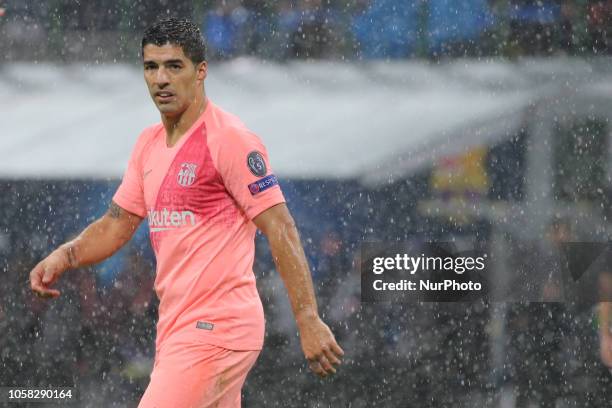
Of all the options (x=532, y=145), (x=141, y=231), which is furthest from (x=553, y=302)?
(x=141, y=231)

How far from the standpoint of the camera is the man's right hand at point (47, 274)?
355cm

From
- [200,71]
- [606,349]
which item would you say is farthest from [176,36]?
[606,349]

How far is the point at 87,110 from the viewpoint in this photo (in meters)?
5.82

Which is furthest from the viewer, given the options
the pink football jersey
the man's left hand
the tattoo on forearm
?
the tattoo on forearm

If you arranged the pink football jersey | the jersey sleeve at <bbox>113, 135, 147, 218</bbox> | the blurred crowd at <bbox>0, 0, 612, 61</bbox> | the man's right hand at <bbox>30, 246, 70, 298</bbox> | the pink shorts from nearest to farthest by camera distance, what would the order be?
1. the pink shorts
2. the pink football jersey
3. the man's right hand at <bbox>30, 246, 70, 298</bbox>
4. the jersey sleeve at <bbox>113, 135, 147, 218</bbox>
5. the blurred crowd at <bbox>0, 0, 612, 61</bbox>

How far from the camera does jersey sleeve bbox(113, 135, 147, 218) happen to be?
3.70 m

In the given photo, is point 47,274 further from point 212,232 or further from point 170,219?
point 212,232

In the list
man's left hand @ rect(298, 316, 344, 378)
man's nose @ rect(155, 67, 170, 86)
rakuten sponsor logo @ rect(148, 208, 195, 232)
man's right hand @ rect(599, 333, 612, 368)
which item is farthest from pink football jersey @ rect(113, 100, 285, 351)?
man's right hand @ rect(599, 333, 612, 368)

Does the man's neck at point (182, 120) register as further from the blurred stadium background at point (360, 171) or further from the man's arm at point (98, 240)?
the blurred stadium background at point (360, 171)

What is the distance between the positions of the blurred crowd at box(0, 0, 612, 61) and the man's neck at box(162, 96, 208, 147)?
7.20 ft

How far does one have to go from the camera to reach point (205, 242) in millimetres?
3395

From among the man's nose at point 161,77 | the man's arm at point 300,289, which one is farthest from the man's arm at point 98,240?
the man's arm at point 300,289

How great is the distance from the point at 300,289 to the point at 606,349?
2.98 meters

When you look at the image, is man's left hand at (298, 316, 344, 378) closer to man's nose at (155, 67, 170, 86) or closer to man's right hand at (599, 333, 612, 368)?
man's nose at (155, 67, 170, 86)
